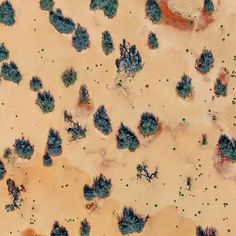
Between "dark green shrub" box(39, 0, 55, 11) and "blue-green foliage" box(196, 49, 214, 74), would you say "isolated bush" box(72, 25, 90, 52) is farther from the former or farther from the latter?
"blue-green foliage" box(196, 49, 214, 74)

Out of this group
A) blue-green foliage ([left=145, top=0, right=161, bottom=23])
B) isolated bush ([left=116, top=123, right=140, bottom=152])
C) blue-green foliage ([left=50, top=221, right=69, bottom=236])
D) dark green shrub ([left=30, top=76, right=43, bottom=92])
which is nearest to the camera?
blue-green foliage ([left=145, top=0, right=161, bottom=23])

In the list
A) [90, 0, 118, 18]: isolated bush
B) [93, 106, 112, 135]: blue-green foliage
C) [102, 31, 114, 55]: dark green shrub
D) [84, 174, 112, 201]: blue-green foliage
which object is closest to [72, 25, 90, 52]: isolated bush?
[102, 31, 114, 55]: dark green shrub

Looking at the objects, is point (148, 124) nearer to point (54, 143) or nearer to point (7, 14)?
point (54, 143)

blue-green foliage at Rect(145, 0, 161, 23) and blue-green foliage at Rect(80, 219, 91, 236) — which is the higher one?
blue-green foliage at Rect(145, 0, 161, 23)

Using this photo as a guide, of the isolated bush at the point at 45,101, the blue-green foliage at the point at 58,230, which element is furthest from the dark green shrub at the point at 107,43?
the blue-green foliage at the point at 58,230

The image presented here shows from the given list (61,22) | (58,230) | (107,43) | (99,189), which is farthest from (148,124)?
(58,230)

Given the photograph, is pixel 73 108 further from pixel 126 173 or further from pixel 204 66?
pixel 204 66

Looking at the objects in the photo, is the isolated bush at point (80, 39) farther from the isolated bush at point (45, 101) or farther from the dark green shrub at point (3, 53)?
the dark green shrub at point (3, 53)
